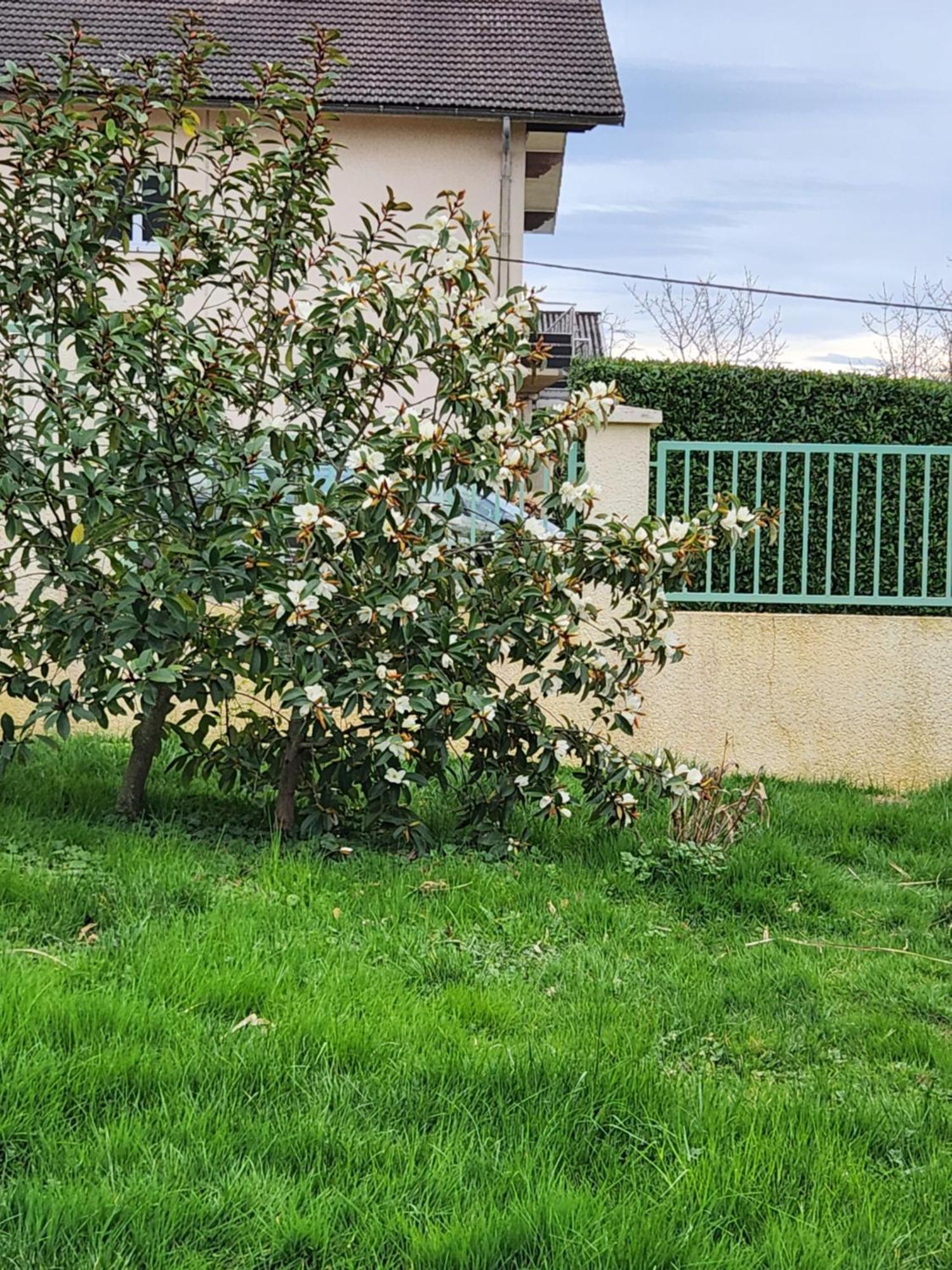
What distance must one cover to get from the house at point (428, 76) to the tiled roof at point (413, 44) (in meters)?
0.02

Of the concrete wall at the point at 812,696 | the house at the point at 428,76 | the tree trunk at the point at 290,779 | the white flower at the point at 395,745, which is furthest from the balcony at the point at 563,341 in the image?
the white flower at the point at 395,745

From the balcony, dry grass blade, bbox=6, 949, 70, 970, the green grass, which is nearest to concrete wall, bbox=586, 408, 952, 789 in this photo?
the green grass

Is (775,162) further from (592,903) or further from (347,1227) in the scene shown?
(347,1227)

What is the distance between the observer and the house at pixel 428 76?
15.0m

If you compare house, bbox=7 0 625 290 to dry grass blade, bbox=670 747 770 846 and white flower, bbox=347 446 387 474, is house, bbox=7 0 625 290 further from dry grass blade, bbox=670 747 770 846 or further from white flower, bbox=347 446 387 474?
white flower, bbox=347 446 387 474

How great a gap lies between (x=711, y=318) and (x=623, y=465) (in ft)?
72.2

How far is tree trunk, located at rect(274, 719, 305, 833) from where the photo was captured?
5.41 metres

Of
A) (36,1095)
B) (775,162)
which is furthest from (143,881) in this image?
(775,162)

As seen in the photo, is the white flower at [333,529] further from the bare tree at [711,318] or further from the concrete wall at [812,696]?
the bare tree at [711,318]

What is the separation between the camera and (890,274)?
2662 cm

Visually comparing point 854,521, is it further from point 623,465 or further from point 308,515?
point 308,515

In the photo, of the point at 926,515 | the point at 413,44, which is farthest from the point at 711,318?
the point at 926,515

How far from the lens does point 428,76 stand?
15523 mm

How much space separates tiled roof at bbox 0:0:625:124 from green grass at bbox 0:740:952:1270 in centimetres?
1192
